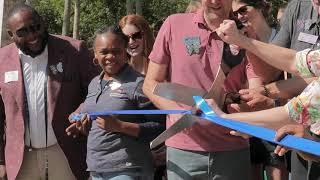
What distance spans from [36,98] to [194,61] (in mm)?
1333

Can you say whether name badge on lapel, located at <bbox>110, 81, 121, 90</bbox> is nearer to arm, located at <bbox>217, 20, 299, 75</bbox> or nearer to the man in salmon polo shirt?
the man in salmon polo shirt

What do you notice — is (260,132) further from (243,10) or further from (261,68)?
(243,10)

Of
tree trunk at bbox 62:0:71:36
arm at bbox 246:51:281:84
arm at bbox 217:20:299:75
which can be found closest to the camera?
arm at bbox 217:20:299:75

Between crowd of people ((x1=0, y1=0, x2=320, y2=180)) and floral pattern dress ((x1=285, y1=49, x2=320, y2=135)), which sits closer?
floral pattern dress ((x1=285, y1=49, x2=320, y2=135))

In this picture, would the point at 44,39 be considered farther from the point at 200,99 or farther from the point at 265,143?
the point at 265,143

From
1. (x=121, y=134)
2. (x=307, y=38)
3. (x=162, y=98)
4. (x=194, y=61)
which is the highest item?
(x=307, y=38)

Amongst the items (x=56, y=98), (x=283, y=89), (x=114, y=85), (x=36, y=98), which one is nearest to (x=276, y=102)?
(x=283, y=89)

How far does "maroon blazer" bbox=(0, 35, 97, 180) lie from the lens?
12.7 feet

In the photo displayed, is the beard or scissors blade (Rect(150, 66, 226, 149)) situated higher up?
the beard

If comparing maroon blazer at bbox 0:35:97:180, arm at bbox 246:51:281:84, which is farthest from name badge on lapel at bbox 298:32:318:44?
maroon blazer at bbox 0:35:97:180

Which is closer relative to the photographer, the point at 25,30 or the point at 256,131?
the point at 256,131

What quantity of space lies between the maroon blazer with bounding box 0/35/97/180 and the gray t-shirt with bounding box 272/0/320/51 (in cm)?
141

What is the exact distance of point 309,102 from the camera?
2254 millimetres

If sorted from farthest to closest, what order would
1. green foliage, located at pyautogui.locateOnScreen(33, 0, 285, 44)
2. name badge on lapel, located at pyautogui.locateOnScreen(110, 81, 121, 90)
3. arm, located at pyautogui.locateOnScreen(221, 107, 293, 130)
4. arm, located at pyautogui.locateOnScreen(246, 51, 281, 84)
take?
1. green foliage, located at pyautogui.locateOnScreen(33, 0, 285, 44)
2. name badge on lapel, located at pyautogui.locateOnScreen(110, 81, 121, 90)
3. arm, located at pyautogui.locateOnScreen(246, 51, 281, 84)
4. arm, located at pyautogui.locateOnScreen(221, 107, 293, 130)
